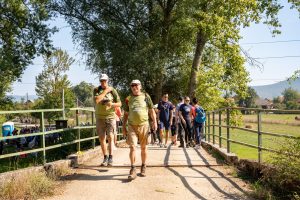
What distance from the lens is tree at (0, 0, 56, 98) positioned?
27125 mm

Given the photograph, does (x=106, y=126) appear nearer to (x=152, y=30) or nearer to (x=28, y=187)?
(x=28, y=187)

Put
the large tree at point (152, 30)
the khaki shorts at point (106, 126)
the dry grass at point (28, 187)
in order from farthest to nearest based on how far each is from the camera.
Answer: the large tree at point (152, 30) → the khaki shorts at point (106, 126) → the dry grass at point (28, 187)

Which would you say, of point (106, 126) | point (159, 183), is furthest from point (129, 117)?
point (159, 183)

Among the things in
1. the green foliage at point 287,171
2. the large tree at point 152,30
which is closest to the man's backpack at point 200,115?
the green foliage at point 287,171

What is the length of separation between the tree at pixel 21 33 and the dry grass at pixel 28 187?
20.5 meters

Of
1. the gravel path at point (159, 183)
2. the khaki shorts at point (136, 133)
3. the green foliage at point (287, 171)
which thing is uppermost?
the khaki shorts at point (136, 133)

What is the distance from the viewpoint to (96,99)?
29.8 feet

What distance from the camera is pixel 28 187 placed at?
695cm

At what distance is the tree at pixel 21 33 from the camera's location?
27.1 meters

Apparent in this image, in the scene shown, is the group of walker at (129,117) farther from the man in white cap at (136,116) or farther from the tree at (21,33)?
the tree at (21,33)

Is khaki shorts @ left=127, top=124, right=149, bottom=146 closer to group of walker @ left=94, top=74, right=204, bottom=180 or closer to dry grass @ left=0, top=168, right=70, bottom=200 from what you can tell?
group of walker @ left=94, top=74, right=204, bottom=180

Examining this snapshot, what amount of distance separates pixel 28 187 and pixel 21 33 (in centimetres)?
2322

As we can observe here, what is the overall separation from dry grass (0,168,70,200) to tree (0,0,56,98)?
20479mm

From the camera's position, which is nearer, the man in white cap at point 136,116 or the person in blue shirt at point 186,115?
the man in white cap at point 136,116
